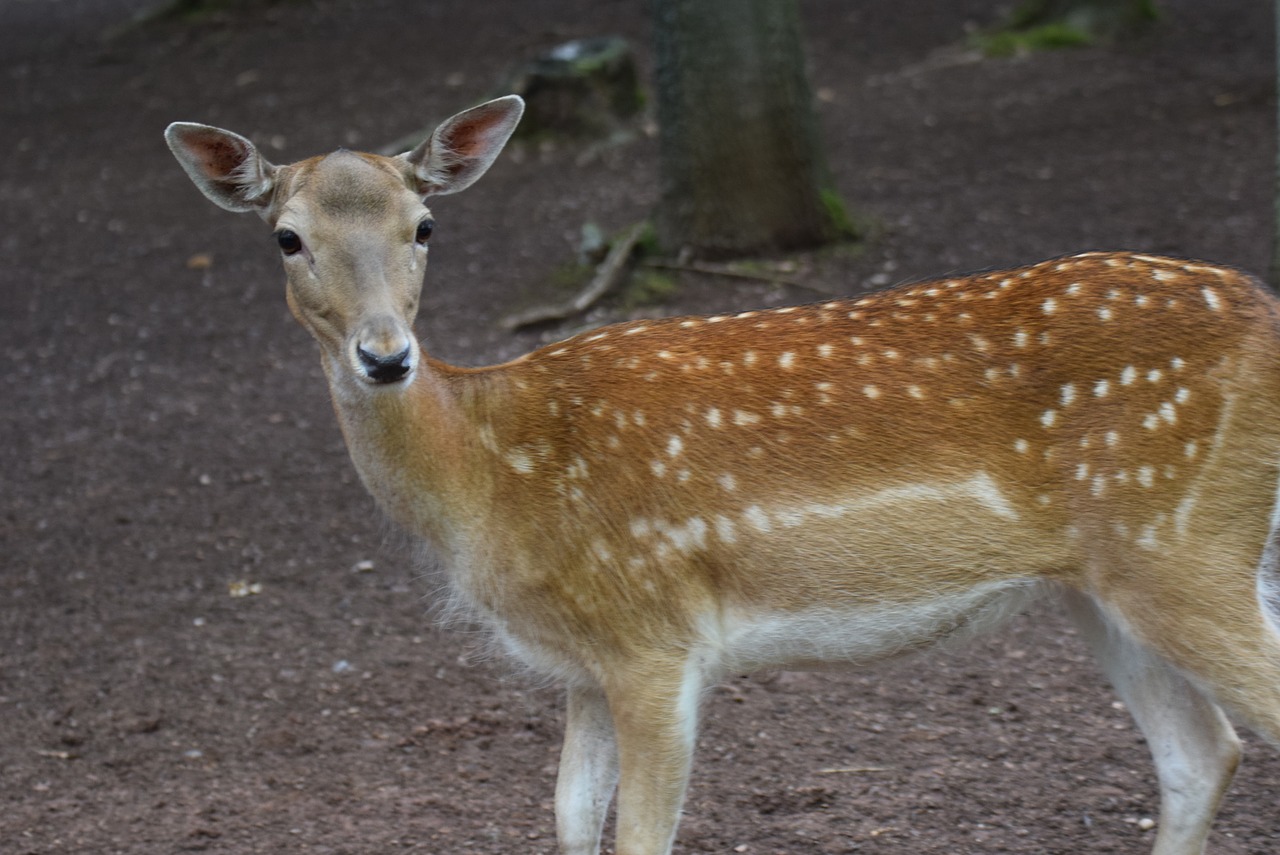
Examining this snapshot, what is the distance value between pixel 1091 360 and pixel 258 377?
5.61m

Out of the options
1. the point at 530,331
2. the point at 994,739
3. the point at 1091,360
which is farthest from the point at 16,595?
the point at 1091,360

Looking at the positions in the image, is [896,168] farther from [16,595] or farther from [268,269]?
[16,595]

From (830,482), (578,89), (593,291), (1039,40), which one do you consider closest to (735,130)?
(593,291)

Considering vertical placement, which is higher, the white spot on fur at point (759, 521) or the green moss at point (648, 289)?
the white spot on fur at point (759, 521)

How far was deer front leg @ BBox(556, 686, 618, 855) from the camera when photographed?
3.68 metres

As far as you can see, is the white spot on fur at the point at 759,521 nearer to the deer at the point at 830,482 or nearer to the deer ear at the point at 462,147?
the deer at the point at 830,482

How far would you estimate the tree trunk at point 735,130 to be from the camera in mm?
8234

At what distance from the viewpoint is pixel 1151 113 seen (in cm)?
1045

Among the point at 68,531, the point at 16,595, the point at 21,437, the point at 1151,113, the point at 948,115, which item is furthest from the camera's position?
the point at 948,115

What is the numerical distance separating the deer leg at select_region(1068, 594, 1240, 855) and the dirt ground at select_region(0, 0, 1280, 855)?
37 centimetres

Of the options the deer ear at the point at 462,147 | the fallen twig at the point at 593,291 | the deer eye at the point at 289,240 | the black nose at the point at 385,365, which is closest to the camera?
the black nose at the point at 385,365

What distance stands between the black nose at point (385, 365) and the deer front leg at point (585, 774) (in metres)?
0.94

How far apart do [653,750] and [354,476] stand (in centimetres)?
361

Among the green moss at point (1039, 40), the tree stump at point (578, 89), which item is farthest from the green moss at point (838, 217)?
the green moss at point (1039, 40)
